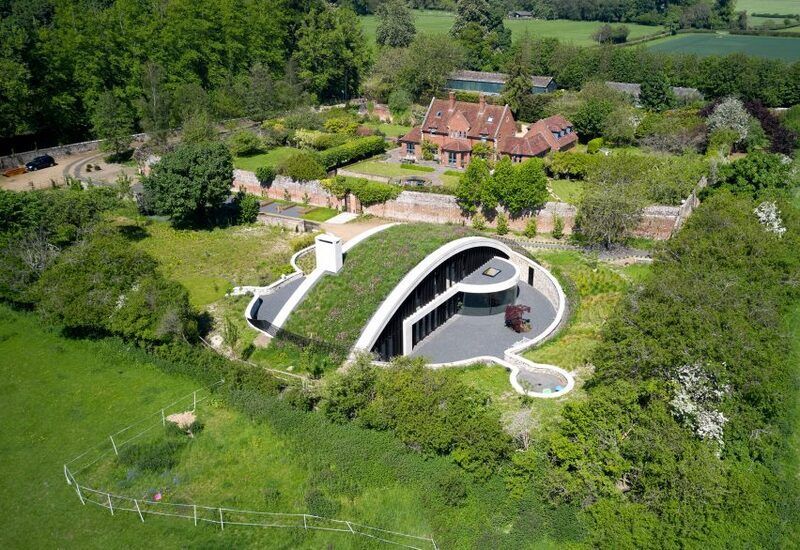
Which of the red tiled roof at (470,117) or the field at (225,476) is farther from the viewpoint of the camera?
the red tiled roof at (470,117)

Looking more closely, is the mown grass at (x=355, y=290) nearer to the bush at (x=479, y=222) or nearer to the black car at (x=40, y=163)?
the bush at (x=479, y=222)

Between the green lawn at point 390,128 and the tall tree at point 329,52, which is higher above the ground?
the tall tree at point 329,52

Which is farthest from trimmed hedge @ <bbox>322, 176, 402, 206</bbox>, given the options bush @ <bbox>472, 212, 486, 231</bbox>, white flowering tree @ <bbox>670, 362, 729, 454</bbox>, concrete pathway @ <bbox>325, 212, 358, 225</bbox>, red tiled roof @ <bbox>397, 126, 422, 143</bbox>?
white flowering tree @ <bbox>670, 362, 729, 454</bbox>

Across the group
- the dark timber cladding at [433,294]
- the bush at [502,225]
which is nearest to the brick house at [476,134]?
the bush at [502,225]

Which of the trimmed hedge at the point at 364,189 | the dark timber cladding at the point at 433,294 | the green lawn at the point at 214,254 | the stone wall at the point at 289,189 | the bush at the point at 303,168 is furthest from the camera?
the bush at the point at 303,168

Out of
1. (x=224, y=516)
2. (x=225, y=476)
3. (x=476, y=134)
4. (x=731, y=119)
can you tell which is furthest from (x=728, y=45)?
(x=224, y=516)

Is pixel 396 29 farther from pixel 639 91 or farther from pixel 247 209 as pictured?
pixel 247 209
